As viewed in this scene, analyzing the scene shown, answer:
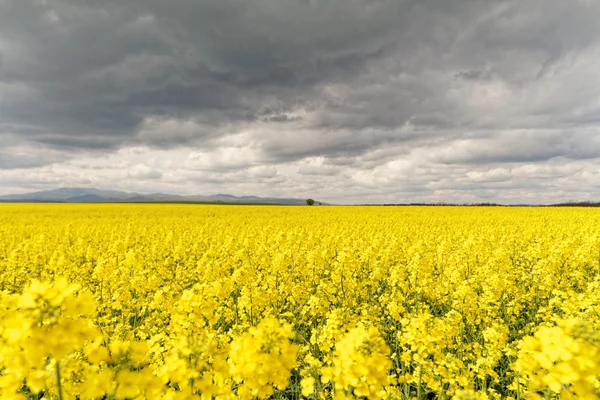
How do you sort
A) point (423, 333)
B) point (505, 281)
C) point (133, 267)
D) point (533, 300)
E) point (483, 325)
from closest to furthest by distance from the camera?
1. point (423, 333)
2. point (483, 325)
3. point (505, 281)
4. point (533, 300)
5. point (133, 267)

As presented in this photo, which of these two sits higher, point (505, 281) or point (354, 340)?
point (354, 340)

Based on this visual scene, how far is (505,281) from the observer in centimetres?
777

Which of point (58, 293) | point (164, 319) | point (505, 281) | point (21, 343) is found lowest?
point (164, 319)

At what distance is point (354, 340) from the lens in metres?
2.61

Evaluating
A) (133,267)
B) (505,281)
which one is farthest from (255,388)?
(133,267)

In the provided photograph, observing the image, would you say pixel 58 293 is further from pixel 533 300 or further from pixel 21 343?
pixel 533 300

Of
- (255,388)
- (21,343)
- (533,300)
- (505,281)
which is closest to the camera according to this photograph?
(21,343)

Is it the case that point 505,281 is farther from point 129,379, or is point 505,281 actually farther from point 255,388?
point 129,379

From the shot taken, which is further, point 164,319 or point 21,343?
point 164,319

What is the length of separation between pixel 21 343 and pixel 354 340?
84.5 inches

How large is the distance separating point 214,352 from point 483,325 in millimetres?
6382

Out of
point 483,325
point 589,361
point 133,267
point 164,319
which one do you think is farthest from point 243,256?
point 589,361

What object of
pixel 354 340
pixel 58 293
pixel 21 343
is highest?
pixel 58 293

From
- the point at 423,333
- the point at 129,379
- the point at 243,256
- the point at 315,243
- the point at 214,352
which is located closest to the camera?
the point at 129,379
